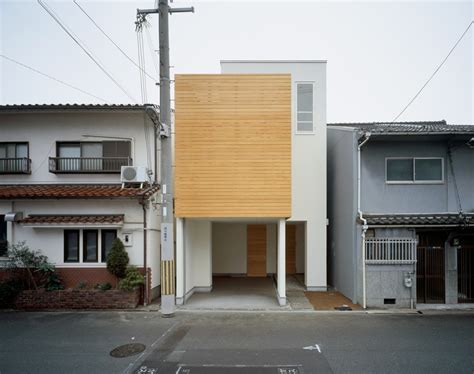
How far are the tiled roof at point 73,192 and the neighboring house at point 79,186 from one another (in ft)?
0.10

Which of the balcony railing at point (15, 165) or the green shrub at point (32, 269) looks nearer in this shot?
the green shrub at point (32, 269)

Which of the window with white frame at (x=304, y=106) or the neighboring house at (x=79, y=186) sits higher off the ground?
the window with white frame at (x=304, y=106)

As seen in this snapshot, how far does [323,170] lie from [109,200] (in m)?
8.09

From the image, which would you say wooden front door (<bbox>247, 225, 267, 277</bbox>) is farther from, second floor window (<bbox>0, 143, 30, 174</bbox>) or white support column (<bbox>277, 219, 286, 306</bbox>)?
second floor window (<bbox>0, 143, 30, 174</bbox>)

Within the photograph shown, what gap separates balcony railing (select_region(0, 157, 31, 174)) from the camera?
1002cm

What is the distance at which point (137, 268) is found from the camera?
9.10 metres

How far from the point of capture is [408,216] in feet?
30.1

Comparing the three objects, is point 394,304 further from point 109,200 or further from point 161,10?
point 161,10

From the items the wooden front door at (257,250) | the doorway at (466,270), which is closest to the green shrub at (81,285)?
the wooden front door at (257,250)

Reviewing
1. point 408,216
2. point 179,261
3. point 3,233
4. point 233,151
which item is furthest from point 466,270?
point 3,233

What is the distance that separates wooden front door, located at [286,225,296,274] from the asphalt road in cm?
564

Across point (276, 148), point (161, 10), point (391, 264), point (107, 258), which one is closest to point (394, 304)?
point (391, 264)

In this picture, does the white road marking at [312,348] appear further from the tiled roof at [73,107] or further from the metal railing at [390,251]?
the tiled roof at [73,107]

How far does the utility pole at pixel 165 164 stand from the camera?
8102mm
